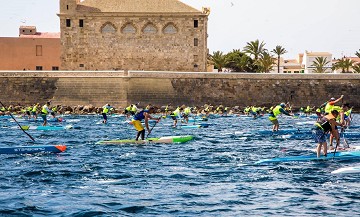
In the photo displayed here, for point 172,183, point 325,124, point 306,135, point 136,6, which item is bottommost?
point 172,183

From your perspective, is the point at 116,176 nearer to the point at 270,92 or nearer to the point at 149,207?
the point at 149,207

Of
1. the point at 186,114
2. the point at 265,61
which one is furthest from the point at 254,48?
the point at 186,114

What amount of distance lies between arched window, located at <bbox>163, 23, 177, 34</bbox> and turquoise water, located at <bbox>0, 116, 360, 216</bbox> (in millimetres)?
44426

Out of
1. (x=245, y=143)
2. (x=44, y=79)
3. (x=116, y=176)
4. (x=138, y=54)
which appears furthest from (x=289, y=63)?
(x=116, y=176)

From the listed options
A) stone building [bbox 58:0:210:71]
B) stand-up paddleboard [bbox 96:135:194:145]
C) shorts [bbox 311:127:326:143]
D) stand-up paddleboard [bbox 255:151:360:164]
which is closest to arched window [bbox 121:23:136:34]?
stone building [bbox 58:0:210:71]

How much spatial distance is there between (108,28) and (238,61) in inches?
984

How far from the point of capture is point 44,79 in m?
61.2

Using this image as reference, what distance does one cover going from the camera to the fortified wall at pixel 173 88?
6012cm

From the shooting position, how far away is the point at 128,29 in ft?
224

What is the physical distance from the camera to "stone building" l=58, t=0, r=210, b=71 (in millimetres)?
67688

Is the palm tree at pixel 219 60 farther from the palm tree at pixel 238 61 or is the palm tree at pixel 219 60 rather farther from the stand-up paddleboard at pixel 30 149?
the stand-up paddleboard at pixel 30 149

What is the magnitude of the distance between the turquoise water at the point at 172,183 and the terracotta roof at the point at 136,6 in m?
44.9

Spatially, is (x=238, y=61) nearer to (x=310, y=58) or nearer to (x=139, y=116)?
(x=310, y=58)

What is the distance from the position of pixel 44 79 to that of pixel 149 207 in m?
49.9
